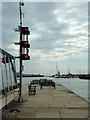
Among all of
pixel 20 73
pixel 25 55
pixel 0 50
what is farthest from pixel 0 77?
pixel 20 73

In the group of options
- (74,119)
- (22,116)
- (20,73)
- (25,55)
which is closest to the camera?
(74,119)

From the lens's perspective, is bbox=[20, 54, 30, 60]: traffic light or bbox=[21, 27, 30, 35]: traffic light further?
bbox=[21, 27, 30, 35]: traffic light

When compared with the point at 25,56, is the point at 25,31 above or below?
above

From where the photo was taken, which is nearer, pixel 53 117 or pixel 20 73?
pixel 53 117

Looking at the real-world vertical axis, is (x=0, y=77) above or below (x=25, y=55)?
below

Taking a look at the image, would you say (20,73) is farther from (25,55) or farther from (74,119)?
(74,119)

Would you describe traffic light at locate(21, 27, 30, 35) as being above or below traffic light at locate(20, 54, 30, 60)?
above

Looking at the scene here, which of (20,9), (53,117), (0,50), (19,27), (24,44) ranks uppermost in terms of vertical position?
(20,9)

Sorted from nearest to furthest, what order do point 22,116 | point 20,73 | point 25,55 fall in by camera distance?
point 22,116 → point 25,55 → point 20,73

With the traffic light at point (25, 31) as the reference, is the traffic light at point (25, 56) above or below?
below

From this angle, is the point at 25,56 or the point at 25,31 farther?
the point at 25,31

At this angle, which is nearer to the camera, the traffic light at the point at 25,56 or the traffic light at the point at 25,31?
the traffic light at the point at 25,56

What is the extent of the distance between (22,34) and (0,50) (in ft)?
21.4

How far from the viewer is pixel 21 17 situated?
1494cm
